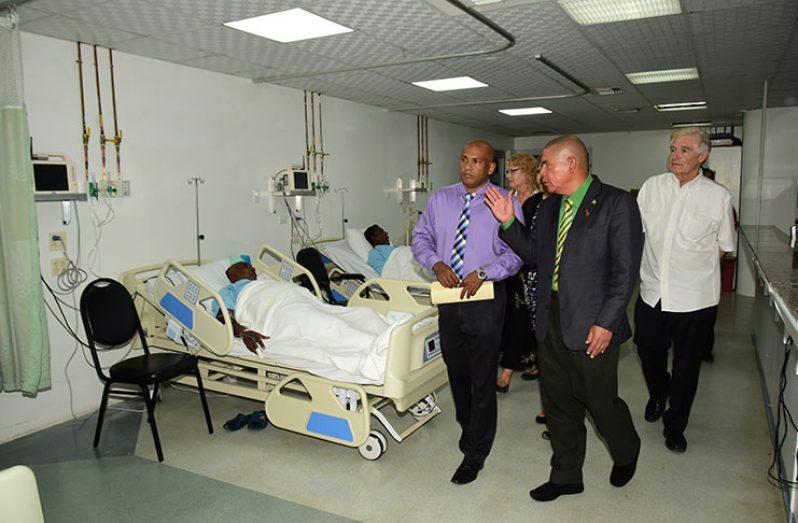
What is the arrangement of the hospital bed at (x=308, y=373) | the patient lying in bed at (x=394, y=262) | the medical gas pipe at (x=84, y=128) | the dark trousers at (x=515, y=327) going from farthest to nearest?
the patient lying in bed at (x=394, y=262) → the dark trousers at (x=515, y=327) → the medical gas pipe at (x=84, y=128) → the hospital bed at (x=308, y=373)

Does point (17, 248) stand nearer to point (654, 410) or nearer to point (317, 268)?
point (317, 268)

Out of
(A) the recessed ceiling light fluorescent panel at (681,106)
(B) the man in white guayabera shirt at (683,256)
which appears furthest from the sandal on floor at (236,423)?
(A) the recessed ceiling light fluorescent panel at (681,106)

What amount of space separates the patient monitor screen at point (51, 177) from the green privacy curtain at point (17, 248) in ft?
1.59

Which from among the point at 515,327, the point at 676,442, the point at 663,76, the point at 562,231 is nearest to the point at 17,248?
the point at 562,231

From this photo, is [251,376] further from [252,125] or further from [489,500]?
[252,125]

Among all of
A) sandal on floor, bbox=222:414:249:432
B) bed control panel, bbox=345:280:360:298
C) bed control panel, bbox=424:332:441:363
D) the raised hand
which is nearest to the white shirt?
the raised hand

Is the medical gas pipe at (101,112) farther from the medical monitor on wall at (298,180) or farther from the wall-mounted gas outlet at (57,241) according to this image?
the medical monitor on wall at (298,180)

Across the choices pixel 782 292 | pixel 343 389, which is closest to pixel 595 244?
pixel 782 292

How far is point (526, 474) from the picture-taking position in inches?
115

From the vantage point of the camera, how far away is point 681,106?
7480mm

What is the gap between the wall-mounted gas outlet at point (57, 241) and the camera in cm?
362

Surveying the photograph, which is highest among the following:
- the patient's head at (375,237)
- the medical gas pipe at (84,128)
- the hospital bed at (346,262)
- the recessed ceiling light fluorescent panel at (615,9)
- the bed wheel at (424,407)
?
the recessed ceiling light fluorescent panel at (615,9)

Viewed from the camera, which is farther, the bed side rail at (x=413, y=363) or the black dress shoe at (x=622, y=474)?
the bed side rail at (x=413, y=363)

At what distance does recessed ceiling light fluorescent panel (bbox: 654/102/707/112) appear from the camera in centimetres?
722
